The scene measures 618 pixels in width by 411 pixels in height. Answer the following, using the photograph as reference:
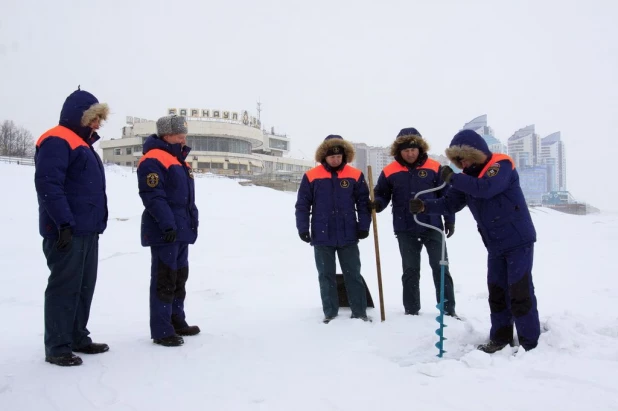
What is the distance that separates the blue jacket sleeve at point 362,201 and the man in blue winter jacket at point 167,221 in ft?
5.86

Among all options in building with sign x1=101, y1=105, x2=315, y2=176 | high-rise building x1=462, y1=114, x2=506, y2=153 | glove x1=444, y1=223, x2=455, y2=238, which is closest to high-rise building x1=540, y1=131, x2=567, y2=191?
high-rise building x1=462, y1=114, x2=506, y2=153

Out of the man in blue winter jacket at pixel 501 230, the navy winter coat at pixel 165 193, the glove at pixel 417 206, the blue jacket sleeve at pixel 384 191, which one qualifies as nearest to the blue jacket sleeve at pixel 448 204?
the glove at pixel 417 206

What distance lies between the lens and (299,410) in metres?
2.71

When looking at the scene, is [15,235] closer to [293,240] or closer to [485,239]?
[293,240]

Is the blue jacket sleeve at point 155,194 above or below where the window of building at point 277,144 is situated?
below

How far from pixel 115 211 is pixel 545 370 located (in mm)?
15613

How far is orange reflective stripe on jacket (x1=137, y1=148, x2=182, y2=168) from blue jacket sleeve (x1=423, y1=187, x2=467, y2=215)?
2.47m

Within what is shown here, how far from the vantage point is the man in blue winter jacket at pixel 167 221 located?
4.15m

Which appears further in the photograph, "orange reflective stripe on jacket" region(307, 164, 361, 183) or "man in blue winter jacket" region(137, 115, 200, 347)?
"orange reflective stripe on jacket" region(307, 164, 361, 183)

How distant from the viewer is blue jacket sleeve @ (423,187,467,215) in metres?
4.55

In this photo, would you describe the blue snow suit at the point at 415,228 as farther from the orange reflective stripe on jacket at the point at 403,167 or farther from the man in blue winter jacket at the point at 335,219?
the man in blue winter jacket at the point at 335,219

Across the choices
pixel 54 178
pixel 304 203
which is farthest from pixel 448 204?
pixel 54 178

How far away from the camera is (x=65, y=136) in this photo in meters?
3.73

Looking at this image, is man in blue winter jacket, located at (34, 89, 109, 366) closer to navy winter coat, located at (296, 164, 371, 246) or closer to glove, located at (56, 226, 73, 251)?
glove, located at (56, 226, 73, 251)
